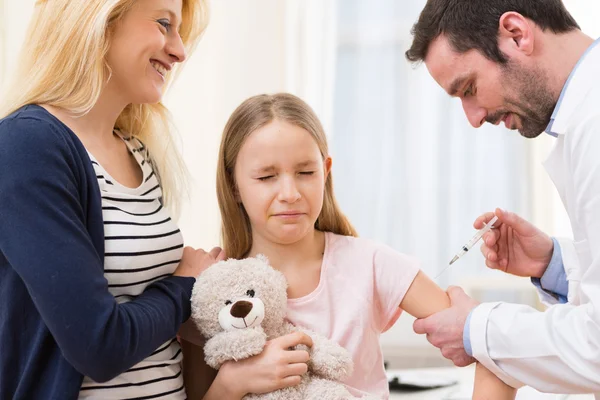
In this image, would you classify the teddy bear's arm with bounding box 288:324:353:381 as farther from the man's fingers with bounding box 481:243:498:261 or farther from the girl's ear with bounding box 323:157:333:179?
the man's fingers with bounding box 481:243:498:261

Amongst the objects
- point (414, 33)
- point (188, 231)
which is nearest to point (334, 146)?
point (188, 231)

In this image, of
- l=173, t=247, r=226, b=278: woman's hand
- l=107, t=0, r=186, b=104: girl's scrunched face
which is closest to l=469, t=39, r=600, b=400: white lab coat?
l=173, t=247, r=226, b=278: woman's hand

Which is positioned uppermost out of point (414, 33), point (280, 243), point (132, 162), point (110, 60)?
point (414, 33)

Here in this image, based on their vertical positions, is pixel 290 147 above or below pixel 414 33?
below

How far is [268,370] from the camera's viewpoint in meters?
1.40

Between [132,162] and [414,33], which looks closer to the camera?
[132,162]

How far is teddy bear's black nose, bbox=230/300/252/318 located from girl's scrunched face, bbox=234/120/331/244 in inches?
9.8

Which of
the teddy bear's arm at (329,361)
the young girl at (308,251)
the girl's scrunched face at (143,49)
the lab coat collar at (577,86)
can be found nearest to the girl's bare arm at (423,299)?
the young girl at (308,251)

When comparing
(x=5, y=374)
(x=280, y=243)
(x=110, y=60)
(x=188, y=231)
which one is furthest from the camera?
(x=188, y=231)

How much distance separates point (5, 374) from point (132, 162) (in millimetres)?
521

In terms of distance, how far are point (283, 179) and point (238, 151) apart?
0.51 ft

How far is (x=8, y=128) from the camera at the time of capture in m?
1.24

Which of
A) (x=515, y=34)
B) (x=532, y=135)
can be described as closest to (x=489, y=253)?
(x=532, y=135)

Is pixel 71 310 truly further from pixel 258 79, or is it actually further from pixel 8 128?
pixel 258 79
